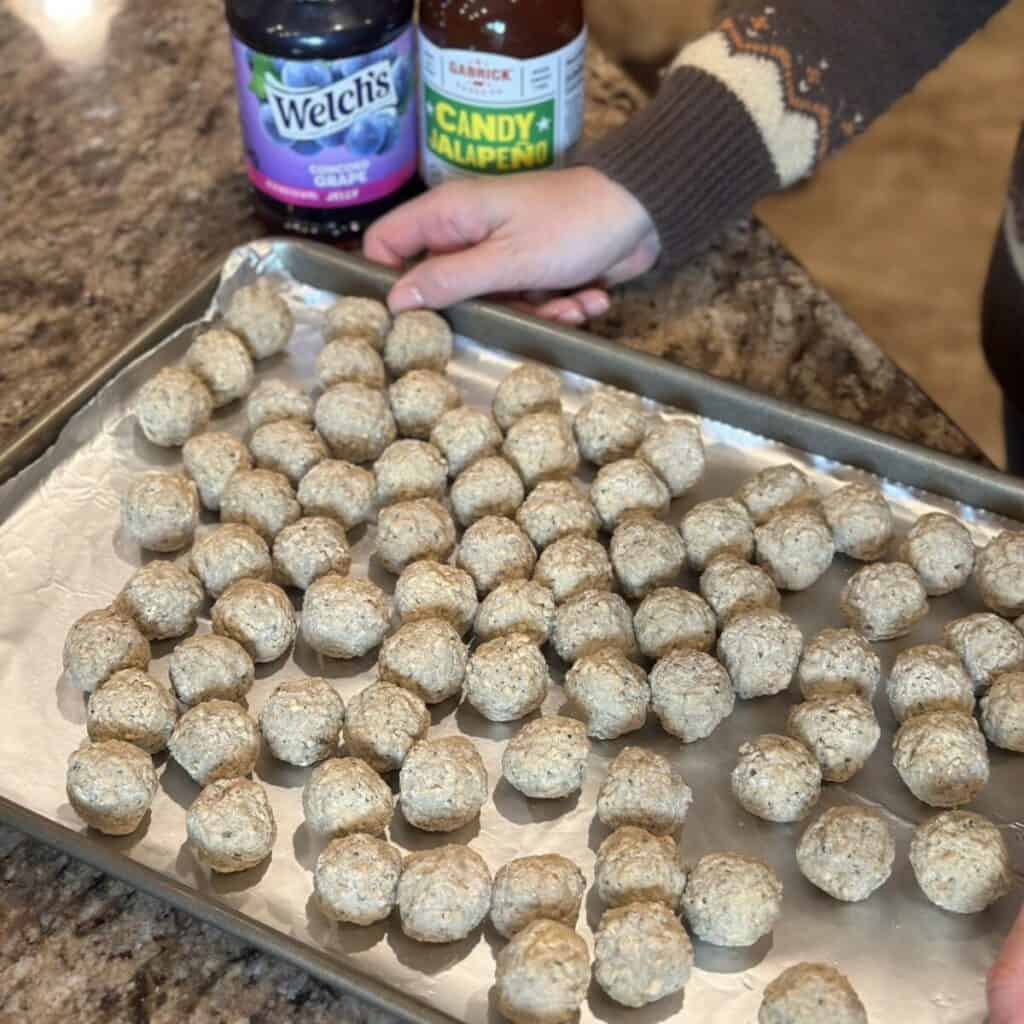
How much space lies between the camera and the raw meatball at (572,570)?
1.20 m

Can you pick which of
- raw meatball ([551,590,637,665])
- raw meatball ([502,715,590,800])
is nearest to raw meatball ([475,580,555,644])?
raw meatball ([551,590,637,665])

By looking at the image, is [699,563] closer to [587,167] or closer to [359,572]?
[359,572]

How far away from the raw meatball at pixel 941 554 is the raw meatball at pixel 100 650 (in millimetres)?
673

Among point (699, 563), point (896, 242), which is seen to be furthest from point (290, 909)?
point (896, 242)

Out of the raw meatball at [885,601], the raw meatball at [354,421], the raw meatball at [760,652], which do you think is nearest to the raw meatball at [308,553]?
the raw meatball at [354,421]

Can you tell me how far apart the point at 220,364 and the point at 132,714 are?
1.40 ft

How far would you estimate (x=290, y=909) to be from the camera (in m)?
1.00

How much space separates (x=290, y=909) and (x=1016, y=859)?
0.54 meters

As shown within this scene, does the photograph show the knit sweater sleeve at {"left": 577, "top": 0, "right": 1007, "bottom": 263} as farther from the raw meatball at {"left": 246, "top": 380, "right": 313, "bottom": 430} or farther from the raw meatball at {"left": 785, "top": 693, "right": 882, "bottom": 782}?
the raw meatball at {"left": 785, "top": 693, "right": 882, "bottom": 782}

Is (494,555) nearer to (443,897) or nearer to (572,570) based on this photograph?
(572,570)

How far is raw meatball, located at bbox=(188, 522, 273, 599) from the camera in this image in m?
1.19

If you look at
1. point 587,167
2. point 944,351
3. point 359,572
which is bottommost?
point 944,351

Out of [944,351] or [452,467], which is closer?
[452,467]

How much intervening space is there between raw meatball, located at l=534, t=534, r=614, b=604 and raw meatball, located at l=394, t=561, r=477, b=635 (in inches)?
2.7
